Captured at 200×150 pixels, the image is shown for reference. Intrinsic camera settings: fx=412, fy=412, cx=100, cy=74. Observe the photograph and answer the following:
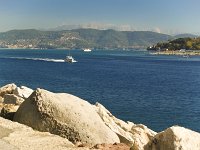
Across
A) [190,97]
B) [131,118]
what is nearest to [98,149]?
[131,118]

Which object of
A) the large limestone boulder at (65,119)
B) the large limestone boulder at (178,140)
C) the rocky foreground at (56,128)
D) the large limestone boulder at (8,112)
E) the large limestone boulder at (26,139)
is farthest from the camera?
the large limestone boulder at (8,112)

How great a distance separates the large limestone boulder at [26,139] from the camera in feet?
57.3

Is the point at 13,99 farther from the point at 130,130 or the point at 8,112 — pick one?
the point at 130,130

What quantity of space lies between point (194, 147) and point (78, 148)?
512 cm

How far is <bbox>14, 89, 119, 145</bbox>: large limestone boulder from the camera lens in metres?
19.5

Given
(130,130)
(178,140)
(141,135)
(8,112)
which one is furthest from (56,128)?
(141,135)

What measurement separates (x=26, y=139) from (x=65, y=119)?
221cm

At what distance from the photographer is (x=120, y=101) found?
6531cm

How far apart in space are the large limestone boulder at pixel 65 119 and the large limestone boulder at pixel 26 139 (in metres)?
0.54

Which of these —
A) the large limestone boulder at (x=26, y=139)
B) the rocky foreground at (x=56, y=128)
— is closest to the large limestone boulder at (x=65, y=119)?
the rocky foreground at (x=56, y=128)

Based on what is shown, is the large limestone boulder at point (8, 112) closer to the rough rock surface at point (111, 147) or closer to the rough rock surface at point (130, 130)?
the rough rock surface at point (130, 130)

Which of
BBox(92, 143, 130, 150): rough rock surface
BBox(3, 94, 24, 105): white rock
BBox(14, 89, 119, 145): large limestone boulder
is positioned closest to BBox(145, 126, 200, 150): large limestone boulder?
BBox(92, 143, 130, 150): rough rock surface

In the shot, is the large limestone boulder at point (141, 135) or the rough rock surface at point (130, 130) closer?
the rough rock surface at point (130, 130)

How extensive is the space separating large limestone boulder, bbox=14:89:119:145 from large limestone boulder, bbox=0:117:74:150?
1.79 feet
